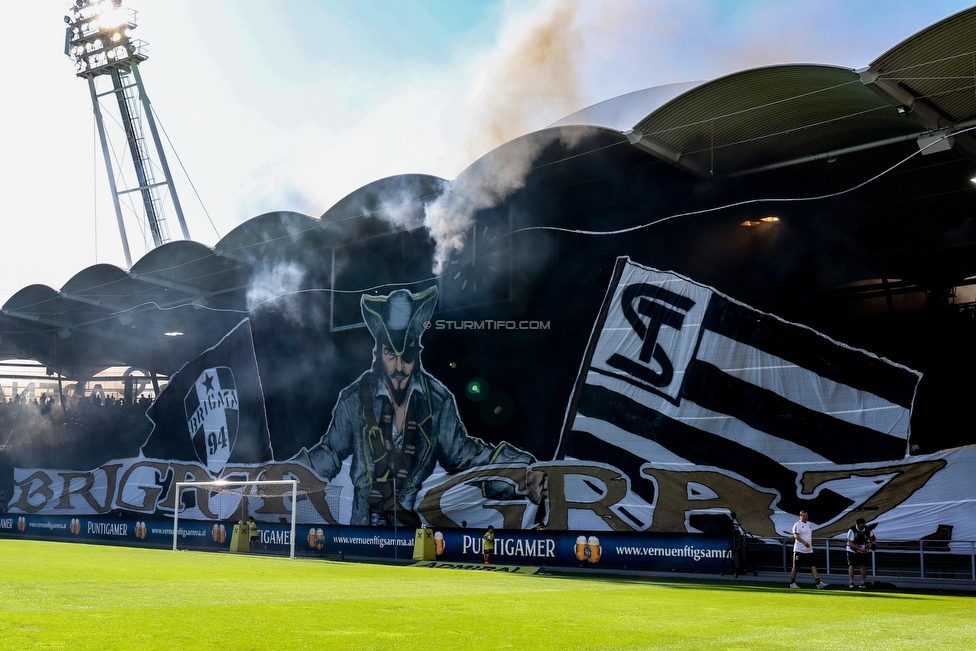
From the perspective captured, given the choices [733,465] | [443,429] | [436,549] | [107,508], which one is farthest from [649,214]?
[107,508]

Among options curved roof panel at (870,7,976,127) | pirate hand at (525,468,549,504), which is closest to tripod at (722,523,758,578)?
pirate hand at (525,468,549,504)

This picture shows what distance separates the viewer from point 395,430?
92.4 feet

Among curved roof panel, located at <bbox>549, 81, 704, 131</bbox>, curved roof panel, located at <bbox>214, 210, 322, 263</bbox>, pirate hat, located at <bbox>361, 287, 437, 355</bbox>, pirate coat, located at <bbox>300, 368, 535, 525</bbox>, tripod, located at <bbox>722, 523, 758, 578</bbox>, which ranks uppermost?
curved roof panel, located at <bbox>549, 81, 704, 131</bbox>

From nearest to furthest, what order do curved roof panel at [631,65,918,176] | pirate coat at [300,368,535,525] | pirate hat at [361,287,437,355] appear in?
curved roof panel at [631,65,918,176], pirate coat at [300,368,535,525], pirate hat at [361,287,437,355]

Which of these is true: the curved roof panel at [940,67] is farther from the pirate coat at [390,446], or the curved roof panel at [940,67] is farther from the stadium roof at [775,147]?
the pirate coat at [390,446]

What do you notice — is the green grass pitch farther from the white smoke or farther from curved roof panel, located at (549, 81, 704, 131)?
the white smoke

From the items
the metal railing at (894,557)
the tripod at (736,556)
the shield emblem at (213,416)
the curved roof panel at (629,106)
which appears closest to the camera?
the metal railing at (894,557)

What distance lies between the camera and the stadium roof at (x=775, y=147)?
18422 millimetres

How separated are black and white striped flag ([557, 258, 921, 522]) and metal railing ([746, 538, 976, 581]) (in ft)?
3.17

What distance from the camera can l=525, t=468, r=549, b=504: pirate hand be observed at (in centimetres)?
2436

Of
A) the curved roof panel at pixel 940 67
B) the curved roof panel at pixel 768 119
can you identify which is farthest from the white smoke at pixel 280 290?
the curved roof panel at pixel 940 67

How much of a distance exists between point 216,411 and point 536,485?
14.9 meters

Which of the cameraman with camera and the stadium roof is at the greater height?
the stadium roof

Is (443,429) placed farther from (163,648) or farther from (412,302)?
(163,648)
